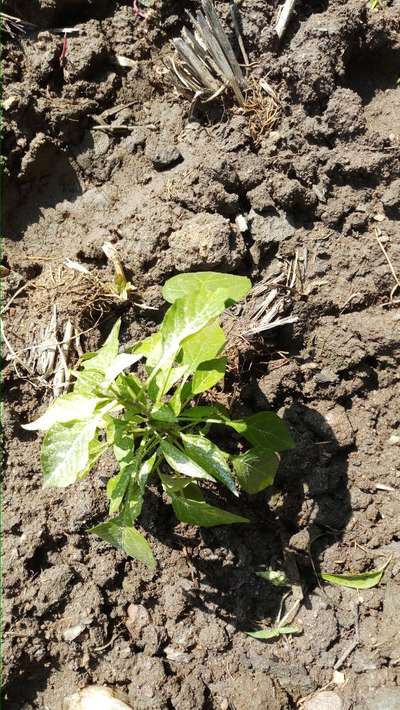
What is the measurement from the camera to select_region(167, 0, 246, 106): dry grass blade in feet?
8.45

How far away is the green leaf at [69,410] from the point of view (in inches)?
74.0

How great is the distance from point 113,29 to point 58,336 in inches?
56.1

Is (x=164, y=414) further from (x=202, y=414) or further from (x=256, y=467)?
(x=256, y=467)

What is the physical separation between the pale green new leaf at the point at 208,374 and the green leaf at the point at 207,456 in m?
0.16

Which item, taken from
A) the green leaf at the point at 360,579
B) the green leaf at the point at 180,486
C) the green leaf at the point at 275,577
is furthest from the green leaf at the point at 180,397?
the green leaf at the point at 360,579

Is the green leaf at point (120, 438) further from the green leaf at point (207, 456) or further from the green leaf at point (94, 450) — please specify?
the green leaf at point (207, 456)

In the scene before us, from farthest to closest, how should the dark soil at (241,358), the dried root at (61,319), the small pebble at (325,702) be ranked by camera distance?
1. the dried root at (61,319)
2. the dark soil at (241,358)
3. the small pebble at (325,702)

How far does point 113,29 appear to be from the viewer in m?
2.78

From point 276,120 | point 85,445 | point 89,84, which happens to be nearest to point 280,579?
point 85,445

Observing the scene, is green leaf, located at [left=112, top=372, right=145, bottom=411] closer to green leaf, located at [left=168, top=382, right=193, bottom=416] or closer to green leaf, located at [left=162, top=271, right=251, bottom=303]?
green leaf, located at [left=168, top=382, right=193, bottom=416]

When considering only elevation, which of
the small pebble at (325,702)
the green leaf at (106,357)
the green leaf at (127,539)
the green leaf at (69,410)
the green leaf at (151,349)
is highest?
the green leaf at (106,357)

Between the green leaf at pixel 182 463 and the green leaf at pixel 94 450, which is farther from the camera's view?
the green leaf at pixel 94 450

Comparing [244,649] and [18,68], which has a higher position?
[18,68]

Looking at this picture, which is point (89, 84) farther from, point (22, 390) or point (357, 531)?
point (357, 531)
